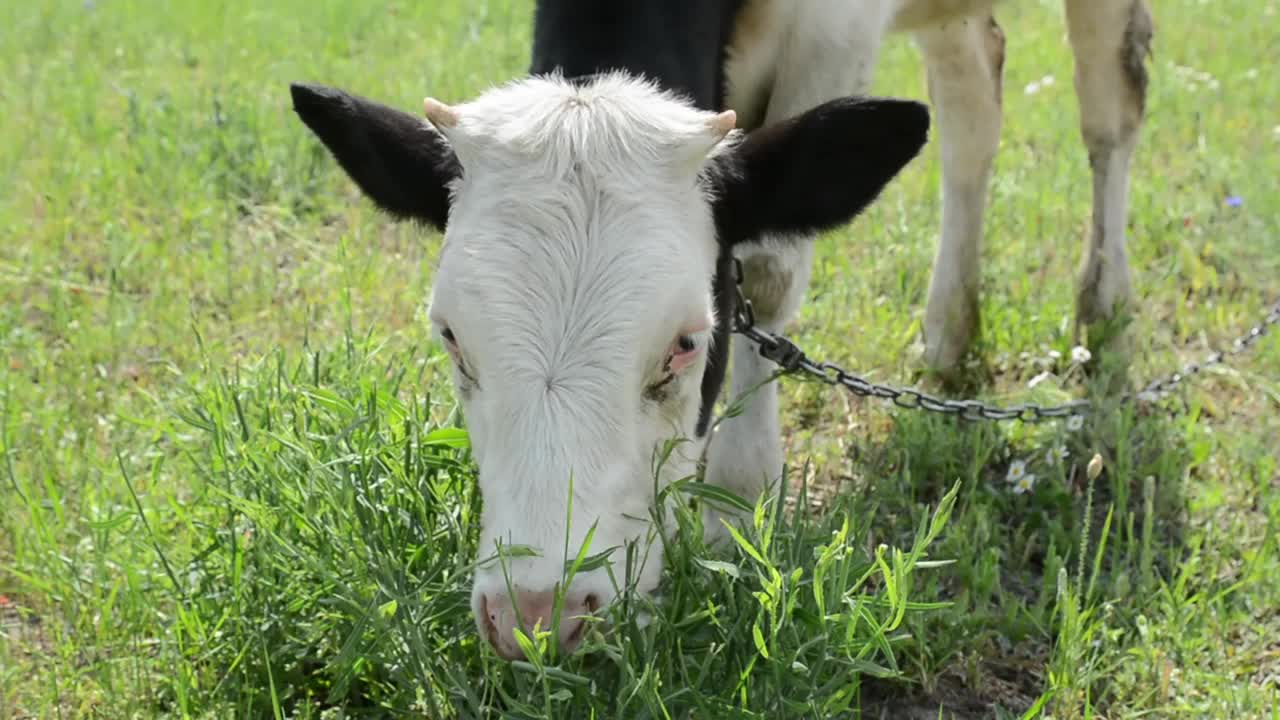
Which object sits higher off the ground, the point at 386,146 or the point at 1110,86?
the point at 1110,86

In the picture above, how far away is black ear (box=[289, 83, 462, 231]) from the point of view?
2736mm

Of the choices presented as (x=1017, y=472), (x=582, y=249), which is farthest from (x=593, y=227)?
(x=1017, y=472)

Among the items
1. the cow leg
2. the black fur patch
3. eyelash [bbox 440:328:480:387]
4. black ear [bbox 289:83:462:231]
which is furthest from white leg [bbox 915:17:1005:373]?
eyelash [bbox 440:328:480:387]

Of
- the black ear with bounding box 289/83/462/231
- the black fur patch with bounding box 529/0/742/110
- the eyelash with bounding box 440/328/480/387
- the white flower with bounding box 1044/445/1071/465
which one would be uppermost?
the black fur patch with bounding box 529/0/742/110

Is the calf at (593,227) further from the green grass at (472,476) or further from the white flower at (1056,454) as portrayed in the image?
the white flower at (1056,454)

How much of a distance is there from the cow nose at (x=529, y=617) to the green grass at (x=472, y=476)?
0.05m

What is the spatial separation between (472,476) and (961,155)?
2987 millimetres

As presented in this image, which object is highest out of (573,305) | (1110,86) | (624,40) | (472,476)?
(1110,86)

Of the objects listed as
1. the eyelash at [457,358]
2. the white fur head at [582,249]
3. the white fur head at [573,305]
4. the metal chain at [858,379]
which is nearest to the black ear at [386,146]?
the white fur head at [582,249]

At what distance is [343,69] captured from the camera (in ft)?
26.6

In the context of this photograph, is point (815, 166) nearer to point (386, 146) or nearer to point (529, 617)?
point (386, 146)

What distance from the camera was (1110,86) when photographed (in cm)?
524

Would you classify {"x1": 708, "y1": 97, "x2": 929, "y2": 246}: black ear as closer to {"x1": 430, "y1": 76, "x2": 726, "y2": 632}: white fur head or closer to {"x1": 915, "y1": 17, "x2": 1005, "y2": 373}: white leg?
{"x1": 430, "y1": 76, "x2": 726, "y2": 632}: white fur head

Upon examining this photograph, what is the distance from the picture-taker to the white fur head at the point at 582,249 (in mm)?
2309
